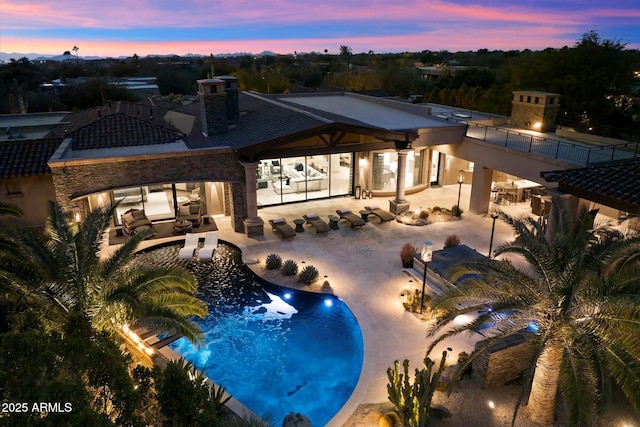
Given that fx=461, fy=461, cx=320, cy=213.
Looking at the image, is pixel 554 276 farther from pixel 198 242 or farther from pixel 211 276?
pixel 198 242

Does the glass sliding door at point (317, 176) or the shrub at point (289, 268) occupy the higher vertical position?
the glass sliding door at point (317, 176)

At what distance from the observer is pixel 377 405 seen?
34.6 feet

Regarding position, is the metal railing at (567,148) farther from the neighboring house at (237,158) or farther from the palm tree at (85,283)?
the palm tree at (85,283)

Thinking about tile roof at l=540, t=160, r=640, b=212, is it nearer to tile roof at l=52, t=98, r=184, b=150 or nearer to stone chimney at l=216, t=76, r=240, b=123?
stone chimney at l=216, t=76, r=240, b=123

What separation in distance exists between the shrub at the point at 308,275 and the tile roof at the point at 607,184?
28.3ft

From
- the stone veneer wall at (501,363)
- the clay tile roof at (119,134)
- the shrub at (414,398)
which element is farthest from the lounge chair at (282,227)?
the shrub at (414,398)

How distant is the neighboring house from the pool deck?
102cm

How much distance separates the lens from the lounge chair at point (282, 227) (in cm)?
1991

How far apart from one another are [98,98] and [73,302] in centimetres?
4908

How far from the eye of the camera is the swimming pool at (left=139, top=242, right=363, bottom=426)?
11203 mm

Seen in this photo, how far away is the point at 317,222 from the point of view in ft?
68.3

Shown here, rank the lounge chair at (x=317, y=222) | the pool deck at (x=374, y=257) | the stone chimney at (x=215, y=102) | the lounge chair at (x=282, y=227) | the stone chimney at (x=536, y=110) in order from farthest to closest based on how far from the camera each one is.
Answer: the stone chimney at (x=536, y=110), the stone chimney at (x=215, y=102), the lounge chair at (x=317, y=222), the lounge chair at (x=282, y=227), the pool deck at (x=374, y=257)

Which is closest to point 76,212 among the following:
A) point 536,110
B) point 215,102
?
point 215,102

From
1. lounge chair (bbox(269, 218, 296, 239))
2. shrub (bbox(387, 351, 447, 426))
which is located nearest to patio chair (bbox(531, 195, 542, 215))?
lounge chair (bbox(269, 218, 296, 239))
